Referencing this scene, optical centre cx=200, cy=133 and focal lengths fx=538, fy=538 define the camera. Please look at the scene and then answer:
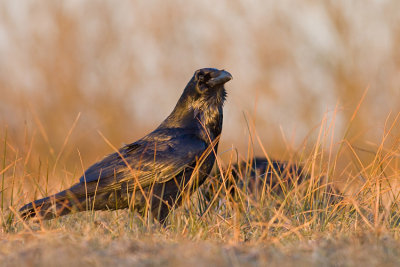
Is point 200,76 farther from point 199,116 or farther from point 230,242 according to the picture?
point 230,242

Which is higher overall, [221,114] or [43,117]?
[221,114]

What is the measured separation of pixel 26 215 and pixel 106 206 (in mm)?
634

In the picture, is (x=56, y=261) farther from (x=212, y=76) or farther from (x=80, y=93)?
(x=80, y=93)

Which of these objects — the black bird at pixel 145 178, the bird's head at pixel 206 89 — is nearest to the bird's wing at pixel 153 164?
the black bird at pixel 145 178

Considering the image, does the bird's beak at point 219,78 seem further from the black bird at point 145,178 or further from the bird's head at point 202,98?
the black bird at point 145,178

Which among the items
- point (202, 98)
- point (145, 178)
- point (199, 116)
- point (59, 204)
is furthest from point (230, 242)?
point (202, 98)

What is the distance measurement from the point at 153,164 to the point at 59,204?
817mm

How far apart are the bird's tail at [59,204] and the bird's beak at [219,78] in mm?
1440

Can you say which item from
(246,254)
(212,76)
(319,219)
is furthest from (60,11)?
(246,254)

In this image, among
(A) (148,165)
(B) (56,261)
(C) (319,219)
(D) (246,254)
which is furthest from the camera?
(A) (148,165)

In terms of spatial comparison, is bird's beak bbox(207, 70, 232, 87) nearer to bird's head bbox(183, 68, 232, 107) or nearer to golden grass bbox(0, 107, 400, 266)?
bird's head bbox(183, 68, 232, 107)

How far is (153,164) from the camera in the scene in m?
4.41

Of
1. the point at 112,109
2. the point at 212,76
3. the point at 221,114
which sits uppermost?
the point at 212,76

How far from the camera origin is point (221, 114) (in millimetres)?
4883
